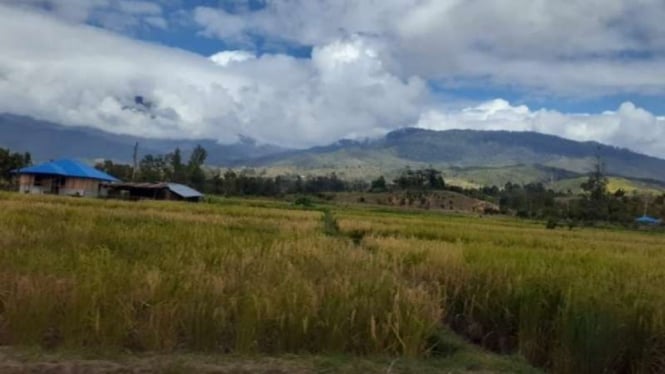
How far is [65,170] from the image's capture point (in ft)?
210

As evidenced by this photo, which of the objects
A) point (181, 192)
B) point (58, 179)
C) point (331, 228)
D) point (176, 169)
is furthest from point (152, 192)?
point (331, 228)

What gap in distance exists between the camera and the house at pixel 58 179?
62.2m

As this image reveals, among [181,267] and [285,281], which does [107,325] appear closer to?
[285,281]

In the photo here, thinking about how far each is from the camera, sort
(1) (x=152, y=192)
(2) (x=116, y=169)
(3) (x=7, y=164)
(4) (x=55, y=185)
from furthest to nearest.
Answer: (2) (x=116, y=169), (3) (x=7, y=164), (1) (x=152, y=192), (4) (x=55, y=185)

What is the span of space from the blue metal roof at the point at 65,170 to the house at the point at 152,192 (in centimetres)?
198

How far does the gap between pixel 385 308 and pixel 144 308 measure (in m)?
2.71

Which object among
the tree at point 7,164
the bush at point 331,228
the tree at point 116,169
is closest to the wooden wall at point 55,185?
the tree at point 7,164

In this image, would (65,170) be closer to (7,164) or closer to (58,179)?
(58,179)

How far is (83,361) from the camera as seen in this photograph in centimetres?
555

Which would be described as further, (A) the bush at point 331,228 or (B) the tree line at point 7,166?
(B) the tree line at point 7,166

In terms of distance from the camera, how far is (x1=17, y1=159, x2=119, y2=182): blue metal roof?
203 ft

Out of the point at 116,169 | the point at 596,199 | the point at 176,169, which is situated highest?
the point at 596,199

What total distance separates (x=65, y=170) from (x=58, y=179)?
51.2 inches

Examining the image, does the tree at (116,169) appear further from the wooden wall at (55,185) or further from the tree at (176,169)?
the wooden wall at (55,185)
